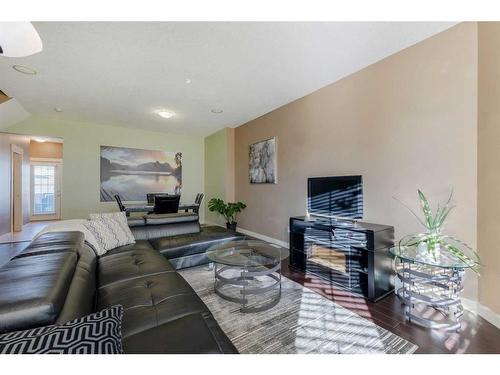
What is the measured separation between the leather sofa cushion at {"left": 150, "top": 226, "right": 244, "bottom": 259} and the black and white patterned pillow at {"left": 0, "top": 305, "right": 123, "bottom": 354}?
7.02ft

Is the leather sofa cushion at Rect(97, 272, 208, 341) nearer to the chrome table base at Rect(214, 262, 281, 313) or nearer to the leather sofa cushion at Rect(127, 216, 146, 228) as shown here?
the chrome table base at Rect(214, 262, 281, 313)

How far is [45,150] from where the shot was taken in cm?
748

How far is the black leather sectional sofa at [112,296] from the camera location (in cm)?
93

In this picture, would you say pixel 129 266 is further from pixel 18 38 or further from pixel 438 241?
pixel 438 241

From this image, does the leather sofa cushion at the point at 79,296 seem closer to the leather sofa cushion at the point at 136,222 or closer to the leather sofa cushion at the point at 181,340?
the leather sofa cushion at the point at 181,340

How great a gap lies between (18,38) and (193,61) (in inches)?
66.7

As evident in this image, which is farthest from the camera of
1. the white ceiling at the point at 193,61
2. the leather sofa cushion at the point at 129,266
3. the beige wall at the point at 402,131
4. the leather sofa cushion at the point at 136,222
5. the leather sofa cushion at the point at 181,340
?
the leather sofa cushion at the point at 136,222

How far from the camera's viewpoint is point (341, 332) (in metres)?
1.78

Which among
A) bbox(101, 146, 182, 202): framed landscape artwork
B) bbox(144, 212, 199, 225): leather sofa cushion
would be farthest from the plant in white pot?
bbox(101, 146, 182, 202): framed landscape artwork

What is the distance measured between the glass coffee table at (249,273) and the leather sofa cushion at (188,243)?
34cm

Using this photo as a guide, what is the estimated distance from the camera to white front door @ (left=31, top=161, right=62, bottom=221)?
732 cm

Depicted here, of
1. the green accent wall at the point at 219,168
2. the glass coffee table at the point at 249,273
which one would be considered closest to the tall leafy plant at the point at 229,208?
the green accent wall at the point at 219,168

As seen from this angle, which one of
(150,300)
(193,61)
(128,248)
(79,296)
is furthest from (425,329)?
(193,61)
